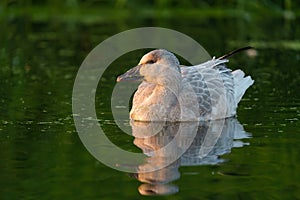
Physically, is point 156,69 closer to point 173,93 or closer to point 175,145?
point 173,93

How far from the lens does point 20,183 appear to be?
7090 mm

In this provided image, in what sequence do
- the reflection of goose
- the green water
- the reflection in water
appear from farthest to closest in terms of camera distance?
the reflection of goose
the reflection in water
the green water

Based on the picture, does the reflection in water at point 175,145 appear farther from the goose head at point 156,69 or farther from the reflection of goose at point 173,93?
the goose head at point 156,69

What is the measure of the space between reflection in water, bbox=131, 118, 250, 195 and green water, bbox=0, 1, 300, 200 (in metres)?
0.11

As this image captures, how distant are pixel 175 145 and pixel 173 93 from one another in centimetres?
140

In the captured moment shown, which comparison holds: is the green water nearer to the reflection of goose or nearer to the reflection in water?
the reflection in water

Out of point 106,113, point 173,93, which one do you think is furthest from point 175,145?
point 106,113

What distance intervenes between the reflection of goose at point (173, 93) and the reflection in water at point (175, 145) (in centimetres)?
11

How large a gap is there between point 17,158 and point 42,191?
1126 millimetres

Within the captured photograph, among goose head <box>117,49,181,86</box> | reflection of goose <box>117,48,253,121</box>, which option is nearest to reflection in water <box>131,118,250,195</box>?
reflection of goose <box>117,48,253,121</box>

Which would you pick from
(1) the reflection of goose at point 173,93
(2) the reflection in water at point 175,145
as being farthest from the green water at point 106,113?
(1) the reflection of goose at point 173,93

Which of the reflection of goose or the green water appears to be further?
the reflection of goose

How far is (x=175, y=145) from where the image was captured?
8.63m

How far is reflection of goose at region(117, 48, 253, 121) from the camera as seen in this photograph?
384 inches
